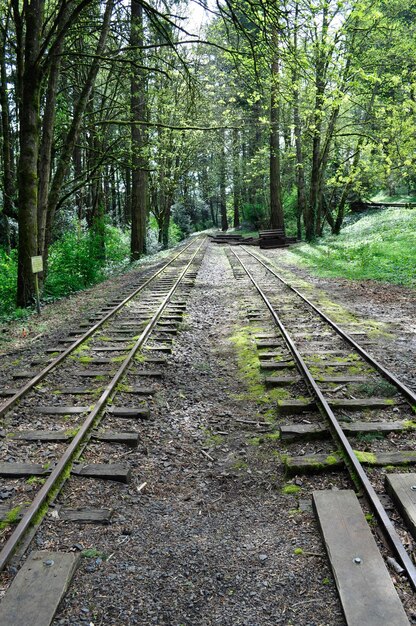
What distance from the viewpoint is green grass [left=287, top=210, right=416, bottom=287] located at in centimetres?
1552

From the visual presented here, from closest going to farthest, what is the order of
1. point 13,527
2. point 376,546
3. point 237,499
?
point 376,546 → point 13,527 → point 237,499

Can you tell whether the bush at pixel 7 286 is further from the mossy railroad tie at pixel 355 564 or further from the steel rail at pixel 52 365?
the mossy railroad tie at pixel 355 564

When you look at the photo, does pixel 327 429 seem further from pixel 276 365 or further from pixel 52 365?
pixel 52 365

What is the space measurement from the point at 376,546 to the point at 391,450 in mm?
1566

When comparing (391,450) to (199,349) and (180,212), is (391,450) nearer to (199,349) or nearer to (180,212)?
(199,349)

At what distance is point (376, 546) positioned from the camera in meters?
3.16

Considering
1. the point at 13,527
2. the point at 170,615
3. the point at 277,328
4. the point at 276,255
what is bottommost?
the point at 170,615

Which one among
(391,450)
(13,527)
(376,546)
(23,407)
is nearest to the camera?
(376,546)

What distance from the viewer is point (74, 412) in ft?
17.9

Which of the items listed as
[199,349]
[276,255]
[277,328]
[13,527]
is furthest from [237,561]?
[276,255]

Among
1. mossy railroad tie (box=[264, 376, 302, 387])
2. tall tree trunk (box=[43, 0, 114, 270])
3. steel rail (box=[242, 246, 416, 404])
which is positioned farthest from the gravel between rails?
tall tree trunk (box=[43, 0, 114, 270])

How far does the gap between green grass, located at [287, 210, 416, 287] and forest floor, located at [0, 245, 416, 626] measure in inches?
351

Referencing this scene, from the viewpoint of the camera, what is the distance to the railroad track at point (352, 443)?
2.95 metres

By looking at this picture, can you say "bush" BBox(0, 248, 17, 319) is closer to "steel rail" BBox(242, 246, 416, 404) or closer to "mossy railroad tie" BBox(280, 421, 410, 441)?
"steel rail" BBox(242, 246, 416, 404)
